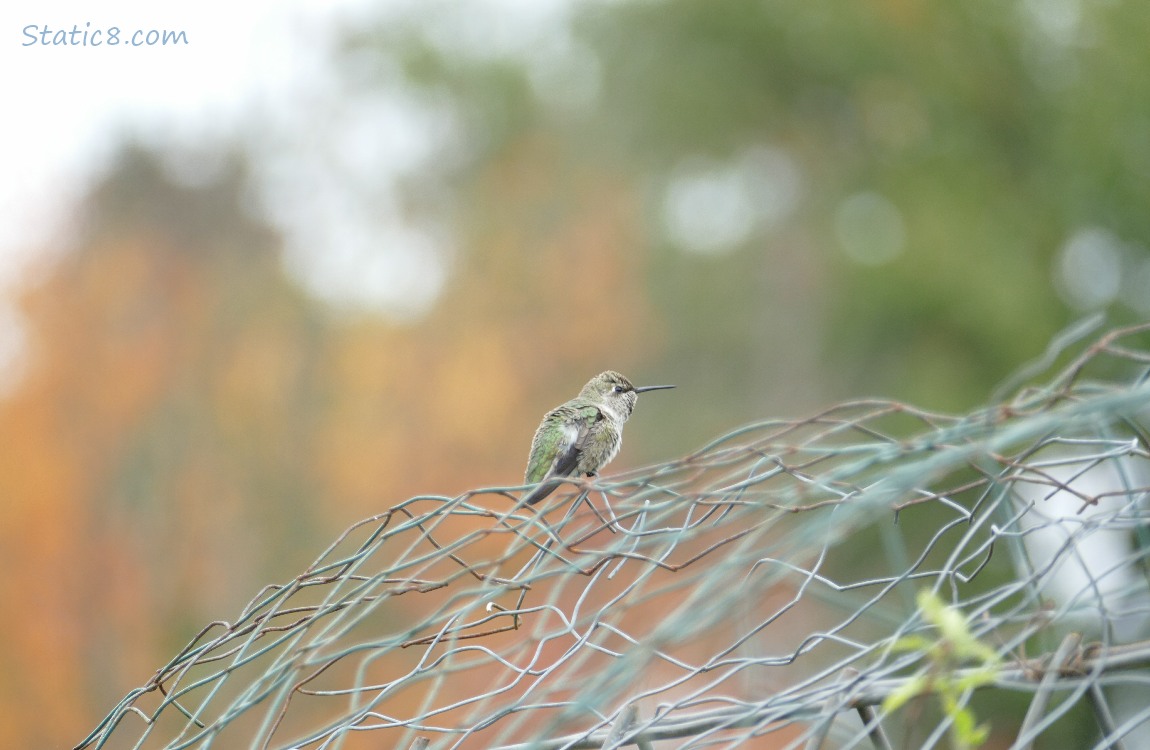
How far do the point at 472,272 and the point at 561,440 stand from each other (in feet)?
65.6

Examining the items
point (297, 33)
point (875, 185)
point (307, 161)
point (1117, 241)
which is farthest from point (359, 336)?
point (1117, 241)

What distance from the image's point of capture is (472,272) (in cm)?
2372

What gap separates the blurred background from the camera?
1614 centimetres

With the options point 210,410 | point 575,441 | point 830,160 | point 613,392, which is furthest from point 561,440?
point 210,410

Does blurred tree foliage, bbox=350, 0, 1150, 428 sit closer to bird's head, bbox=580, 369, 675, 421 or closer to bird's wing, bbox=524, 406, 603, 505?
bird's head, bbox=580, 369, 675, 421

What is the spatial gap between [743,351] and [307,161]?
8.85 m

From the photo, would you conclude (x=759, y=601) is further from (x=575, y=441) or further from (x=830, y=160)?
(x=830, y=160)

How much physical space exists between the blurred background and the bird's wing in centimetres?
1076

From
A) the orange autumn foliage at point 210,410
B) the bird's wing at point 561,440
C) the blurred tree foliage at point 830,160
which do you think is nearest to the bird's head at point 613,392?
the bird's wing at point 561,440

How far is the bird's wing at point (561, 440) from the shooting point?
395 cm

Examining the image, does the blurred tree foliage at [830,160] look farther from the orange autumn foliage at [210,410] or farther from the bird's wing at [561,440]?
the bird's wing at [561,440]

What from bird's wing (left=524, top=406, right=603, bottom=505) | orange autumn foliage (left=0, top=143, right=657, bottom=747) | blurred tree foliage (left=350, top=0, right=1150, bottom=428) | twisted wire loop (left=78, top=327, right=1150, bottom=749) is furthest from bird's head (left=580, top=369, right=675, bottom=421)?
orange autumn foliage (left=0, top=143, right=657, bottom=747)

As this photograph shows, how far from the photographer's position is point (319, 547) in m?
19.2

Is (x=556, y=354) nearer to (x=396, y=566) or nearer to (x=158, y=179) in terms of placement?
(x=158, y=179)
